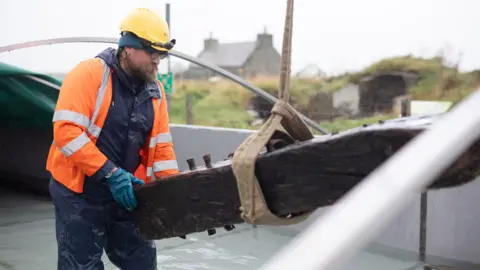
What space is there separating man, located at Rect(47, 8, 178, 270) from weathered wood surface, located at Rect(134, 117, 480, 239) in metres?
0.36

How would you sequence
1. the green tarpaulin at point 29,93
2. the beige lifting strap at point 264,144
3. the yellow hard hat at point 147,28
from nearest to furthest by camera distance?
the beige lifting strap at point 264,144, the yellow hard hat at point 147,28, the green tarpaulin at point 29,93

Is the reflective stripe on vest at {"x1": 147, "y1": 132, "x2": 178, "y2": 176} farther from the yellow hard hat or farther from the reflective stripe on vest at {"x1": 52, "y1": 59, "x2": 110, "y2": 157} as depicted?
the yellow hard hat

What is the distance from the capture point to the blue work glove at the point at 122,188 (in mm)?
2707

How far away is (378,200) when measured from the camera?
31.3 inches

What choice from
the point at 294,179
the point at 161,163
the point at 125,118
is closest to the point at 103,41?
the point at 161,163

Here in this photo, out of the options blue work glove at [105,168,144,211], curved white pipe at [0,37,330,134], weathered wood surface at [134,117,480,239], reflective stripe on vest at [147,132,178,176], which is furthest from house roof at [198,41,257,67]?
weathered wood surface at [134,117,480,239]

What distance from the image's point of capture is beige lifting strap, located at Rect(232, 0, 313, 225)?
6.31 feet

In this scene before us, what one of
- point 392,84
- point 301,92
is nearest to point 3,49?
point 301,92

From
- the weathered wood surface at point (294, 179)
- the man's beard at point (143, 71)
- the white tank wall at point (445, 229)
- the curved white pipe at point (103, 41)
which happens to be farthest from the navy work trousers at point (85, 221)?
the curved white pipe at point (103, 41)

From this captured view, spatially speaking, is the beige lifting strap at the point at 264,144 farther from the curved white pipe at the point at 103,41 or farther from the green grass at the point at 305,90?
the green grass at the point at 305,90

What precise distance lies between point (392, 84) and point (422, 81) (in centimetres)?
190

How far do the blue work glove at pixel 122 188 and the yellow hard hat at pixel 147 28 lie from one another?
650 millimetres

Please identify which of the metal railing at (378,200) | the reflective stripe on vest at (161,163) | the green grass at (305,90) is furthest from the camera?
the green grass at (305,90)

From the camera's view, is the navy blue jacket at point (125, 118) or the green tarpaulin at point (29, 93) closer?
the navy blue jacket at point (125, 118)
